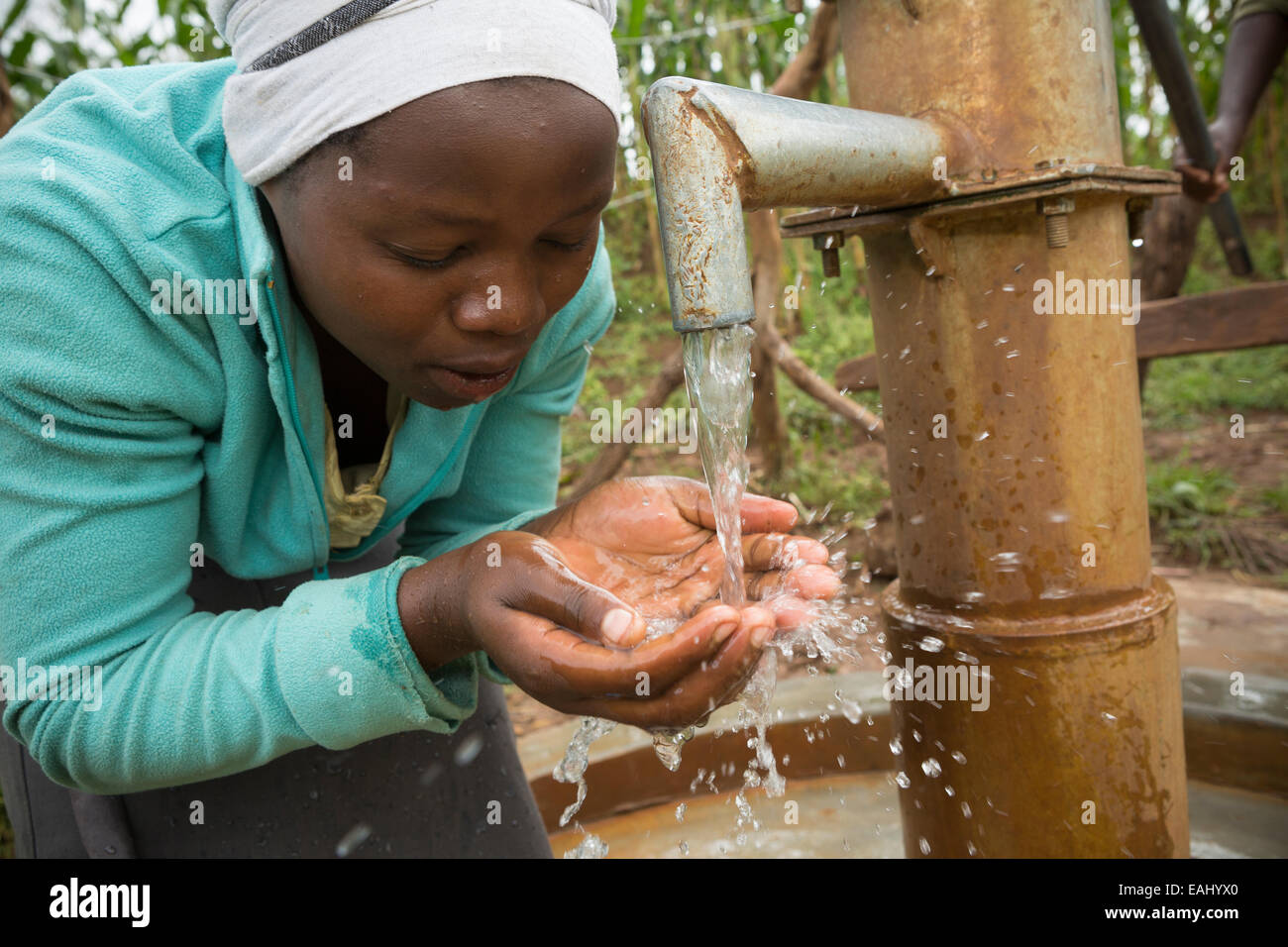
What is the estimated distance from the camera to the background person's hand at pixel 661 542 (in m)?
1.28

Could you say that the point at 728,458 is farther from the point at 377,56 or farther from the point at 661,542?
the point at 377,56

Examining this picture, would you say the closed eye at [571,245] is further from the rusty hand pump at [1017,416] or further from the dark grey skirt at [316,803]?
the dark grey skirt at [316,803]

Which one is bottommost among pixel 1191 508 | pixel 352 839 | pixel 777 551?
pixel 352 839

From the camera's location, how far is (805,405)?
18.3 feet

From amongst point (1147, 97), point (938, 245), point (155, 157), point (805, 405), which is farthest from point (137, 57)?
point (1147, 97)

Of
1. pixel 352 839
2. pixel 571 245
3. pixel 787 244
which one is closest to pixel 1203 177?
pixel 571 245

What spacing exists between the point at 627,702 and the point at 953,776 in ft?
2.08

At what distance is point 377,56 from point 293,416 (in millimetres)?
455

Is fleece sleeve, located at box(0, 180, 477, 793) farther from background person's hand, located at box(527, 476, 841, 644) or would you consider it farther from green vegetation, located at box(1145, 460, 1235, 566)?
green vegetation, located at box(1145, 460, 1235, 566)

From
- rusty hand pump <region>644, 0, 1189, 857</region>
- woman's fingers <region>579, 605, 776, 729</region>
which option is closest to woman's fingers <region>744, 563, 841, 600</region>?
woman's fingers <region>579, 605, 776, 729</region>

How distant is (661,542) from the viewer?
4.43 ft

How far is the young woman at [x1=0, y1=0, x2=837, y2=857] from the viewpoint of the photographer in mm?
1014

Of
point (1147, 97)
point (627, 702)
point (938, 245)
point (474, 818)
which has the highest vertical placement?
point (1147, 97)

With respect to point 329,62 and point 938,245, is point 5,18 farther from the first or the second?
point 938,245
